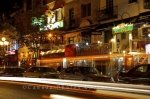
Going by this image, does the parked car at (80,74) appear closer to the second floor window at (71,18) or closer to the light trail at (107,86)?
the light trail at (107,86)

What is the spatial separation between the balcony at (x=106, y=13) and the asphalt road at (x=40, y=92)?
13.8 m

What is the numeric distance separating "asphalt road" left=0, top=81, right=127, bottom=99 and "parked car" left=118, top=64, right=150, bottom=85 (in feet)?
13.7

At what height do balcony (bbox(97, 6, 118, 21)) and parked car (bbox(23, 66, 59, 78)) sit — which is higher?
balcony (bbox(97, 6, 118, 21))

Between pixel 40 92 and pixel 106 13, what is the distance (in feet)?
57.3

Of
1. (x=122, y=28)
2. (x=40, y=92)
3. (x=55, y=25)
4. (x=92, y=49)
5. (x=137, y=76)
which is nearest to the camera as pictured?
(x=40, y=92)

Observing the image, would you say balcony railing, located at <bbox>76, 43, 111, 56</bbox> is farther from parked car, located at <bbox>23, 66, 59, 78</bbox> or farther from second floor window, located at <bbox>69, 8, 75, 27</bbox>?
parked car, located at <bbox>23, 66, 59, 78</bbox>

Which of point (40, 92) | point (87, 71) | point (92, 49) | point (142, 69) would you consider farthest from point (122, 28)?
point (40, 92)

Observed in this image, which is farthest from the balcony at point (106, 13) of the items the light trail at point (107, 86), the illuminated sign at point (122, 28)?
the light trail at point (107, 86)

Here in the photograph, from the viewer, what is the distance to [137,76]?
1864cm

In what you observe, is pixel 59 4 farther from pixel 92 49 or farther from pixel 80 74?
pixel 80 74

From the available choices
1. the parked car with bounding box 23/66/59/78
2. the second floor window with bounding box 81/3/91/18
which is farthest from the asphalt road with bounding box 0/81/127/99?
the second floor window with bounding box 81/3/91/18

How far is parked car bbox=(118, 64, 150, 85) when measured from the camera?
59.2 feet

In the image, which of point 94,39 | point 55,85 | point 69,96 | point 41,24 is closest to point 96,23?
point 94,39

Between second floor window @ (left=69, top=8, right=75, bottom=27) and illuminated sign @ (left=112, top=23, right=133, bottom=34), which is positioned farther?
second floor window @ (left=69, top=8, right=75, bottom=27)
